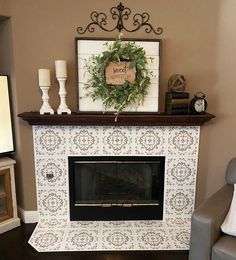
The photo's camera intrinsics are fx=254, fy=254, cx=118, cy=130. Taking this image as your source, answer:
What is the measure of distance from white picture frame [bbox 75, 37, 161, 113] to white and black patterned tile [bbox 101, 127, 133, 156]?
0.64 feet

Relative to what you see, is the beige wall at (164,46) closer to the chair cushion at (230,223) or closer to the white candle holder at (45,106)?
the white candle holder at (45,106)

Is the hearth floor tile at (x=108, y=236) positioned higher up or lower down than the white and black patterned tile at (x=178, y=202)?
lower down

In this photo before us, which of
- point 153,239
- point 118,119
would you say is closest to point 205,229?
point 153,239

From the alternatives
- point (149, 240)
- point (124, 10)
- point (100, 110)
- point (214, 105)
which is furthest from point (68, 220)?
point (124, 10)

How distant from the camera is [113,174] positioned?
249 cm

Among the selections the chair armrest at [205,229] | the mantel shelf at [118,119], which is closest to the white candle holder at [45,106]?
the mantel shelf at [118,119]

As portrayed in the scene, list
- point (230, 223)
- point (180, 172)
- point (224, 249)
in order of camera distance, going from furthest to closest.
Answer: point (180, 172) < point (230, 223) < point (224, 249)

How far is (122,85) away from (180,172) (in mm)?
1016

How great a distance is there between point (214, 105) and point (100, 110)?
1.08m

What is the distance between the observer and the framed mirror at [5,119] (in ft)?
7.53

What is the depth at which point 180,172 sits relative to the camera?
2461 mm

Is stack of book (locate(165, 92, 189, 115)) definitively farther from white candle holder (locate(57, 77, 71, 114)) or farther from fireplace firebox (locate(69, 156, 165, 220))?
white candle holder (locate(57, 77, 71, 114))

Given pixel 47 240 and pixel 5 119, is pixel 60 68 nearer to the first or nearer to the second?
pixel 5 119

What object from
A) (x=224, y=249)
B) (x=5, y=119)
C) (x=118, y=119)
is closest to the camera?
(x=224, y=249)
